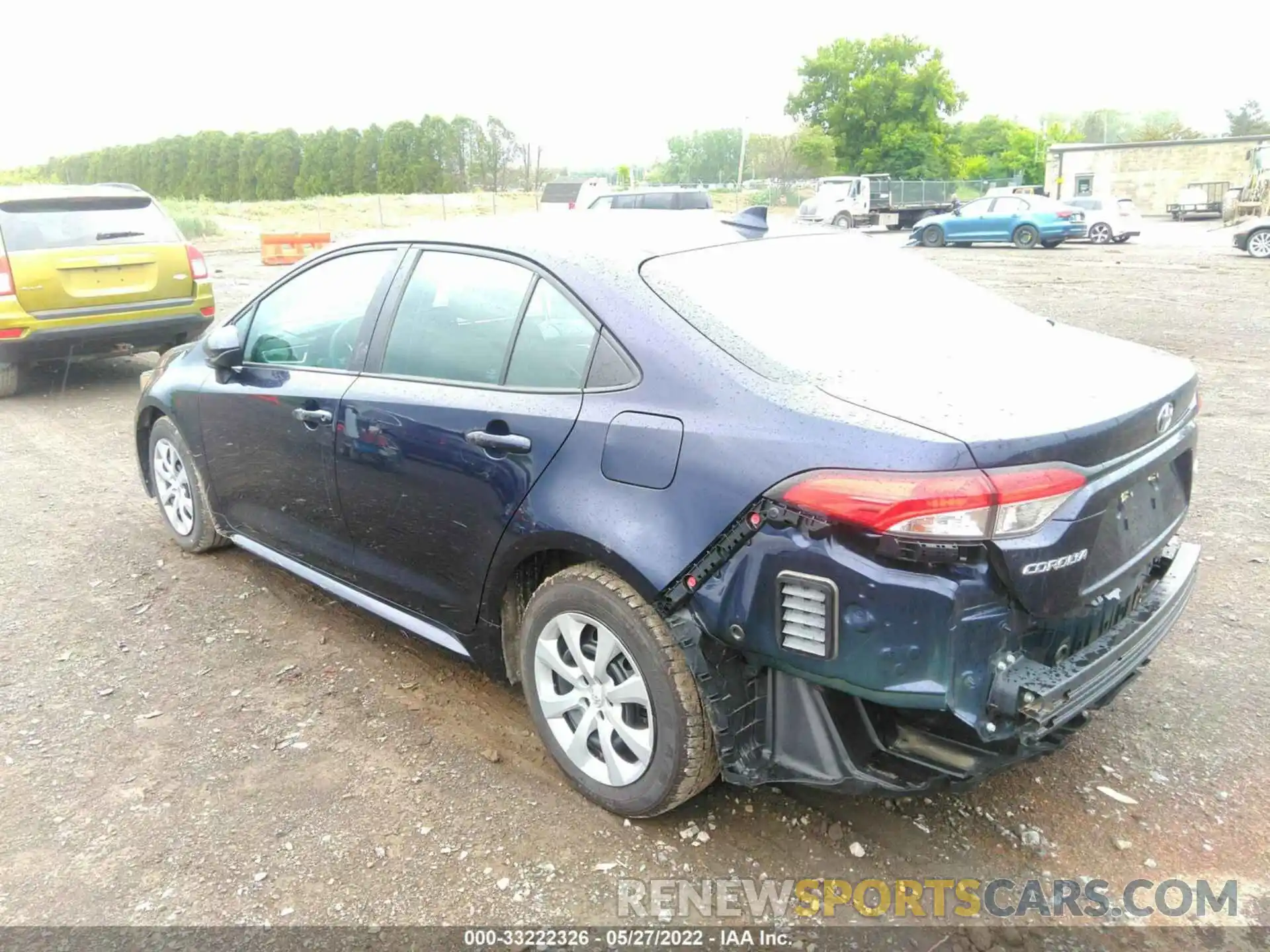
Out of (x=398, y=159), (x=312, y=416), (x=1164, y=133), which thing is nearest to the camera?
(x=312, y=416)

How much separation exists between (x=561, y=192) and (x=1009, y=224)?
561 inches

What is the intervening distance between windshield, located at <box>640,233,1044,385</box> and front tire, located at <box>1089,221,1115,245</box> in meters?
27.5

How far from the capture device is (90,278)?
8.20m

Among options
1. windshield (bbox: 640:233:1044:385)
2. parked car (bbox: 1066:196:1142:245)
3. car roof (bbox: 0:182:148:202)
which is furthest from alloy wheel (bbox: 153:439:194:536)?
parked car (bbox: 1066:196:1142:245)

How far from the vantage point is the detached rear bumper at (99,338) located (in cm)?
803

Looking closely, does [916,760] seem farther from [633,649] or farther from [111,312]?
[111,312]

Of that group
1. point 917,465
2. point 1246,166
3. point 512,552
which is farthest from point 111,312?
point 1246,166

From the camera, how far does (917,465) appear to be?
215 cm

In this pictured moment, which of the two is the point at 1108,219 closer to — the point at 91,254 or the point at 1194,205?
the point at 1194,205

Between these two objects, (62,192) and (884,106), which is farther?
(884,106)

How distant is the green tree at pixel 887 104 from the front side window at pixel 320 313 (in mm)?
61803

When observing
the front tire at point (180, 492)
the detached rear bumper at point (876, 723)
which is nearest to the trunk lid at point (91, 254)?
the front tire at point (180, 492)

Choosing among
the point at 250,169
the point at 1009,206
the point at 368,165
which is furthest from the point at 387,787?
the point at 250,169

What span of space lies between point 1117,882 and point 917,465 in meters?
1.34
